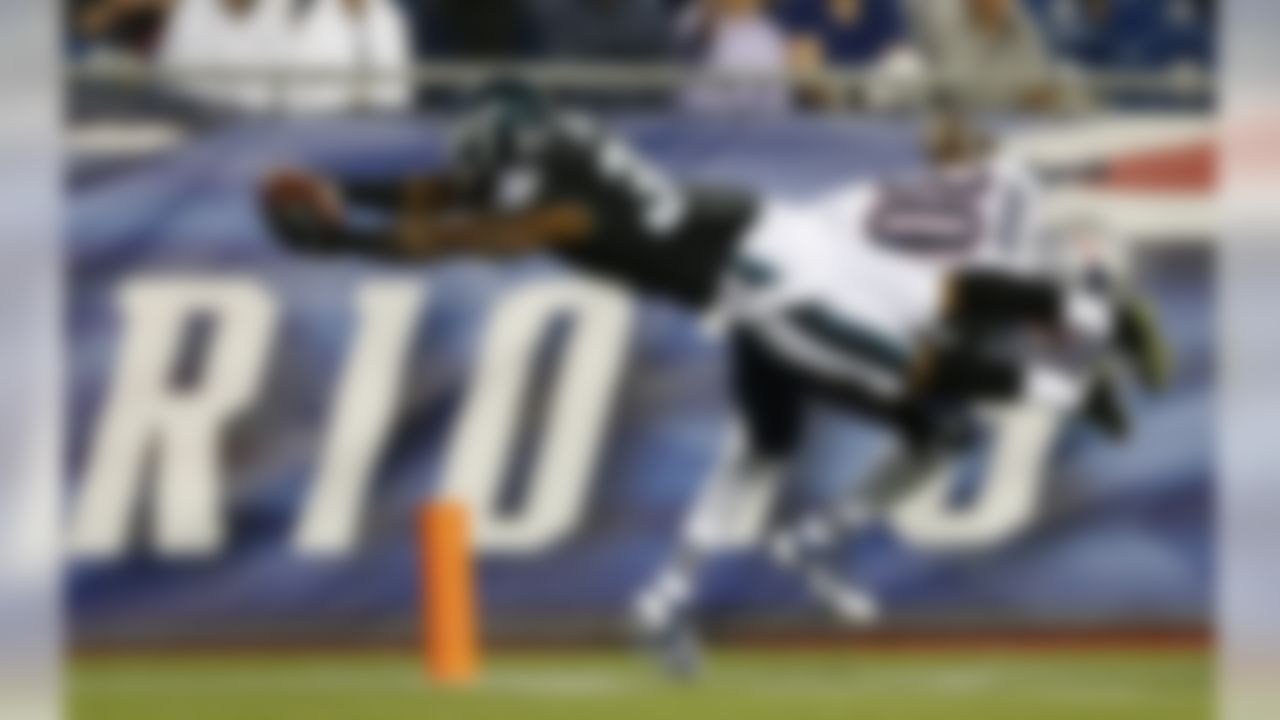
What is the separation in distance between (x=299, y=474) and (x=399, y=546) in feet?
0.66

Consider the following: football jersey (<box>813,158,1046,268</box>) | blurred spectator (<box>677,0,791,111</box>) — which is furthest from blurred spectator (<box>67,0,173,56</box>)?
football jersey (<box>813,158,1046,268</box>)

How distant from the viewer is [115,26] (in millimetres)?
5418

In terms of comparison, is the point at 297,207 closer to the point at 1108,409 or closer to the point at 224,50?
the point at 224,50

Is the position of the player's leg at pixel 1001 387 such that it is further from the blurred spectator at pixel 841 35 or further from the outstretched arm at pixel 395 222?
the outstretched arm at pixel 395 222

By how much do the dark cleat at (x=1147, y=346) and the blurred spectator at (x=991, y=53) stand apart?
37 centimetres

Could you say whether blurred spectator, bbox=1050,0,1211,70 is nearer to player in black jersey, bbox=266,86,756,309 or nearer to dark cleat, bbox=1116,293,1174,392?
dark cleat, bbox=1116,293,1174,392

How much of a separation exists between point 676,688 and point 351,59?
3.85ft

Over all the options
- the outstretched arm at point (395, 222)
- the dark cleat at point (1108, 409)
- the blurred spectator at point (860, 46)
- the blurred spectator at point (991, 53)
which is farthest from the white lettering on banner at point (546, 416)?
the dark cleat at point (1108, 409)

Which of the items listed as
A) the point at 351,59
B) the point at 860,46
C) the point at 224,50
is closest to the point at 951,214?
the point at 860,46

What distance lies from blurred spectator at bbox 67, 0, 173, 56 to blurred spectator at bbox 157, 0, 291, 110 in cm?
2

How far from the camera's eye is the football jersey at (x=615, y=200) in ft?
18.2

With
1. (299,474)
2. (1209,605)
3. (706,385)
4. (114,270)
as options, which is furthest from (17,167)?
(1209,605)

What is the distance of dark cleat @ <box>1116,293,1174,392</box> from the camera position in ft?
18.7

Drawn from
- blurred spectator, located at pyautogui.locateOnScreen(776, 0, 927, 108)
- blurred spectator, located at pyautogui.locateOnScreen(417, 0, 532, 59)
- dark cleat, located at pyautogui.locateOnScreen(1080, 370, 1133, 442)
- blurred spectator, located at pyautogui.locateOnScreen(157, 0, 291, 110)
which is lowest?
dark cleat, located at pyautogui.locateOnScreen(1080, 370, 1133, 442)
